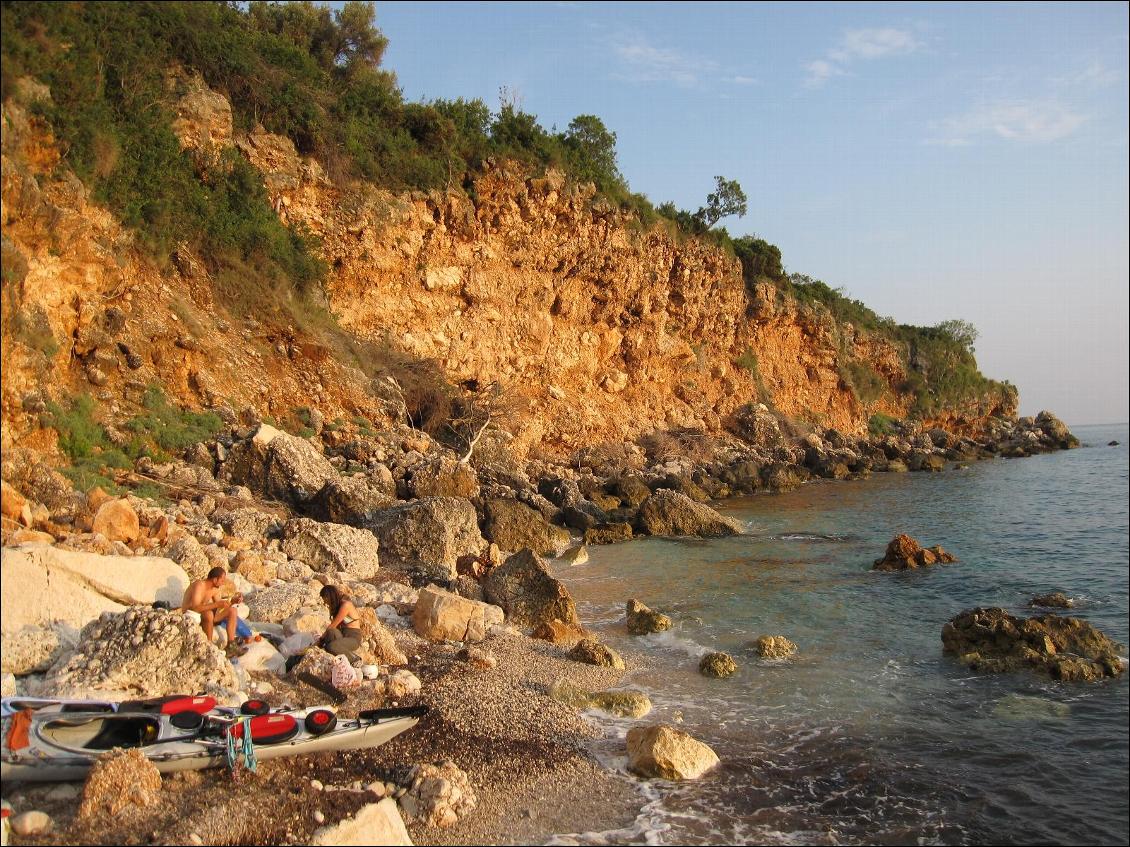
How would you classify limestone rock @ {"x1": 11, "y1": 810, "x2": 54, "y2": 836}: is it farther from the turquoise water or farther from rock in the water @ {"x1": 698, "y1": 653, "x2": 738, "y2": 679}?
rock in the water @ {"x1": 698, "y1": 653, "x2": 738, "y2": 679}

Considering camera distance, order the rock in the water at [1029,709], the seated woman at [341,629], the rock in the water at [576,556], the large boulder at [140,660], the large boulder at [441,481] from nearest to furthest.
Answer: the large boulder at [140,660] < the rock in the water at [1029,709] < the seated woman at [341,629] < the rock in the water at [576,556] < the large boulder at [441,481]

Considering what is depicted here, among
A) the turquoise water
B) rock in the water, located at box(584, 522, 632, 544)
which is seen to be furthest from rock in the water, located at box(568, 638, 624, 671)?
rock in the water, located at box(584, 522, 632, 544)

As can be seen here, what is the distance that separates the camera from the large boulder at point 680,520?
19672 mm

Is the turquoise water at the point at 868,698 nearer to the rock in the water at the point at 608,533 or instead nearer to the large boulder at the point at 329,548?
the rock in the water at the point at 608,533

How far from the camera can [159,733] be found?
18.9ft

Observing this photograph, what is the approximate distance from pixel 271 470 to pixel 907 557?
13.8 meters

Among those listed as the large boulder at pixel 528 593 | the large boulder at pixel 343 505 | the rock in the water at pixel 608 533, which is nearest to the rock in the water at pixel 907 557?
→ the rock in the water at pixel 608 533

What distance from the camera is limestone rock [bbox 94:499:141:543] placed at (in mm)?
9797

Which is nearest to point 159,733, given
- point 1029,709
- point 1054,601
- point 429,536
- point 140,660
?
point 140,660

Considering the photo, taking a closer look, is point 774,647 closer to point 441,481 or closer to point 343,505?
point 343,505

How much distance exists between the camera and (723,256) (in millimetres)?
41062

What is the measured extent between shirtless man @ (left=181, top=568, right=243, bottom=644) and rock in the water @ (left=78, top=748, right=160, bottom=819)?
8.02 ft

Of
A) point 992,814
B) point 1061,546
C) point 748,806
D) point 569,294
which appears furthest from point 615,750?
point 569,294

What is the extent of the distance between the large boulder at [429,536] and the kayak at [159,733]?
672cm
